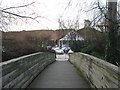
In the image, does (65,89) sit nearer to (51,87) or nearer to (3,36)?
(51,87)

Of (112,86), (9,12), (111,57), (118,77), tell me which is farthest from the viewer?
(9,12)

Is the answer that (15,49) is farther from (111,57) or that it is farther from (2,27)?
(111,57)

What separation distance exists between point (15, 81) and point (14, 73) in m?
0.20

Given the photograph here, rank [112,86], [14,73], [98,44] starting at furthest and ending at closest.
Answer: [98,44], [14,73], [112,86]

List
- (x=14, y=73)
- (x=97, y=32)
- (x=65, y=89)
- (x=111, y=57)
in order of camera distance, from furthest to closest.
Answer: (x=97, y=32) → (x=111, y=57) → (x=65, y=89) → (x=14, y=73)

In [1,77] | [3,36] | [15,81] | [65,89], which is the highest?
[3,36]

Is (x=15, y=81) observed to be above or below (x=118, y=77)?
below

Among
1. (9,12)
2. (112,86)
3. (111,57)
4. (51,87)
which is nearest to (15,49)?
(9,12)

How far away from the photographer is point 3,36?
776 cm

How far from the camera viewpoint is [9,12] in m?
8.41

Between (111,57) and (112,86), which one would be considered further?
(111,57)

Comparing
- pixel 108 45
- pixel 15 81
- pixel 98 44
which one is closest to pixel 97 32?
pixel 98 44

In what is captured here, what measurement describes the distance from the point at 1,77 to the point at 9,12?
5955mm

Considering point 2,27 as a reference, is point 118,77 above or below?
below
